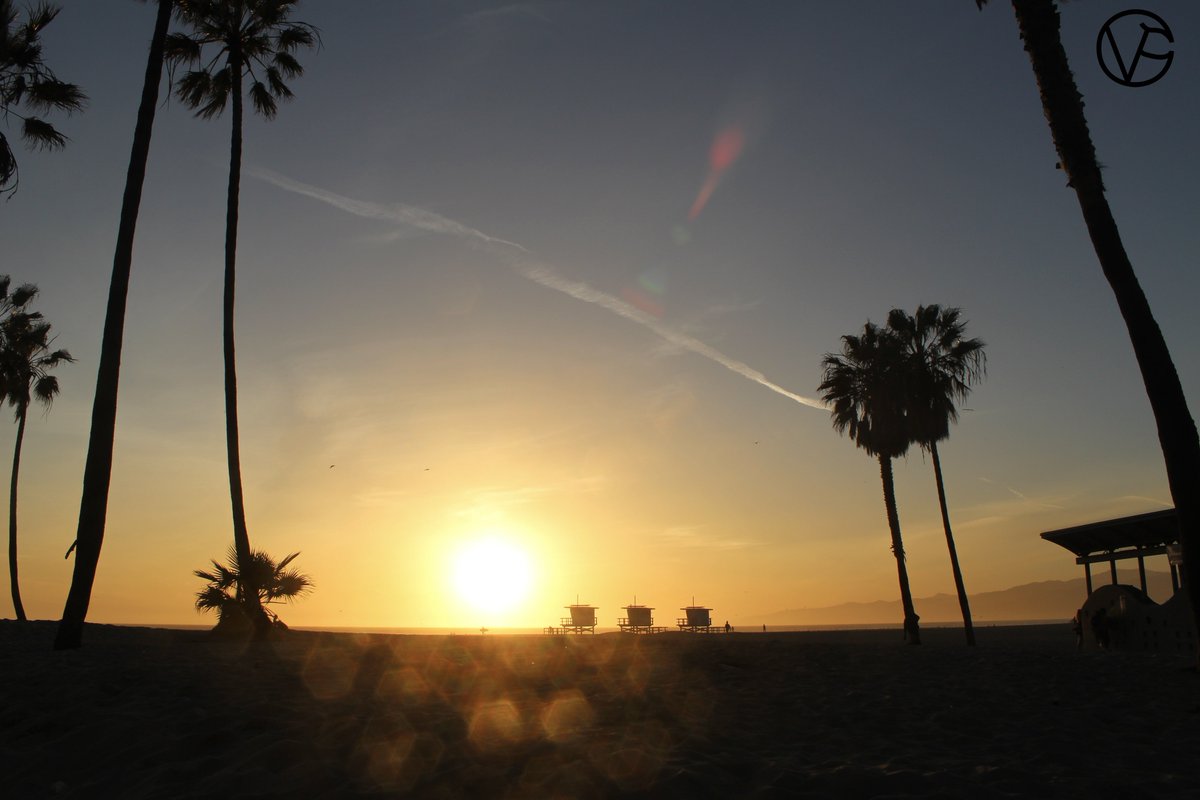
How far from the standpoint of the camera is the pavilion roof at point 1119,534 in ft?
69.7

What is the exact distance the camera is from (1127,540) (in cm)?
2338

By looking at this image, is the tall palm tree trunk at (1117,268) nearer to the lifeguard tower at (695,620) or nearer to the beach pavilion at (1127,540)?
the beach pavilion at (1127,540)

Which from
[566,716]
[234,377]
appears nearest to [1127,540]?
[566,716]

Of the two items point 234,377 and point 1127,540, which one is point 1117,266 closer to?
point 1127,540

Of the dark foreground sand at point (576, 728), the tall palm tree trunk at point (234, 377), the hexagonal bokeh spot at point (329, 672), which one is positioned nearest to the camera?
the dark foreground sand at point (576, 728)

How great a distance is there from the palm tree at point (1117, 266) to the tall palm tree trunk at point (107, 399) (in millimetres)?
16989

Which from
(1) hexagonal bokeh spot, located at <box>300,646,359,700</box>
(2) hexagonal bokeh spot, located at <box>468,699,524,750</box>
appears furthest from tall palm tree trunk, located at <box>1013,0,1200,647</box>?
(1) hexagonal bokeh spot, located at <box>300,646,359,700</box>

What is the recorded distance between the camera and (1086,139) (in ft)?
42.2

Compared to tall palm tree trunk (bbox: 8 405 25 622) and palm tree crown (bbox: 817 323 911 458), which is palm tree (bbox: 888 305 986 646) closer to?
palm tree crown (bbox: 817 323 911 458)

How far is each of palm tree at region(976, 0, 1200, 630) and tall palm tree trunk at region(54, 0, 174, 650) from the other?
17.0m

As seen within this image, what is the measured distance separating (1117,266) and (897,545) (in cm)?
1877

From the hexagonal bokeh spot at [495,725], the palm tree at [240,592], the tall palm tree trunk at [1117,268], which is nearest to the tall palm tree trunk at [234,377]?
the palm tree at [240,592]

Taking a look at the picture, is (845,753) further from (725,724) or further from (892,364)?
(892,364)

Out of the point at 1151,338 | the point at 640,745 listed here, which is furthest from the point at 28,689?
the point at 1151,338
